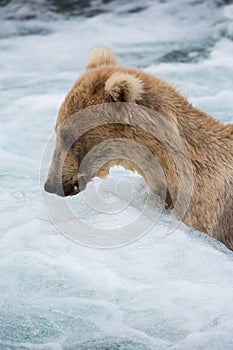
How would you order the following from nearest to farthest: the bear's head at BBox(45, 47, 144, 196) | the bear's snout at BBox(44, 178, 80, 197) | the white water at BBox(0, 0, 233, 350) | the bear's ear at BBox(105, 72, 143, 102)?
the white water at BBox(0, 0, 233, 350) < the bear's ear at BBox(105, 72, 143, 102) < the bear's head at BBox(45, 47, 144, 196) < the bear's snout at BBox(44, 178, 80, 197)

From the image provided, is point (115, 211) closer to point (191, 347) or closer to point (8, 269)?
point (8, 269)

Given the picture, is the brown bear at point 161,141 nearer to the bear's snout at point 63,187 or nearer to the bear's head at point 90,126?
the bear's head at point 90,126

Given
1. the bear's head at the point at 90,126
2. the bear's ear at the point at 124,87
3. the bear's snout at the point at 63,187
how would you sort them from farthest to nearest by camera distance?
the bear's snout at the point at 63,187 < the bear's head at the point at 90,126 < the bear's ear at the point at 124,87

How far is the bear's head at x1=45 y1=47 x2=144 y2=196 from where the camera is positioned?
451 cm

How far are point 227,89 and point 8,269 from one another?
444 cm

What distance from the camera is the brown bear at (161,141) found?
456 centimetres

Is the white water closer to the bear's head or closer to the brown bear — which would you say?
the brown bear

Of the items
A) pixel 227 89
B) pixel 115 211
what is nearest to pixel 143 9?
pixel 227 89

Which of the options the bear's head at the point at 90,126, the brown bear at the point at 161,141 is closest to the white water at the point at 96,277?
the brown bear at the point at 161,141

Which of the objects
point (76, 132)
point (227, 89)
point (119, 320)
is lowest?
point (227, 89)

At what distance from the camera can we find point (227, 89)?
820cm

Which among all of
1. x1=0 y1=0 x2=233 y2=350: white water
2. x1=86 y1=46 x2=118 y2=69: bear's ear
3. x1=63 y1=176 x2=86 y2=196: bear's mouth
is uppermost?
x1=86 y1=46 x2=118 y2=69: bear's ear

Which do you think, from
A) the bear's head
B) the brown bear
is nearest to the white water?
the brown bear

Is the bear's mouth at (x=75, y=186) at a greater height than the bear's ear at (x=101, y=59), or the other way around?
the bear's ear at (x=101, y=59)
